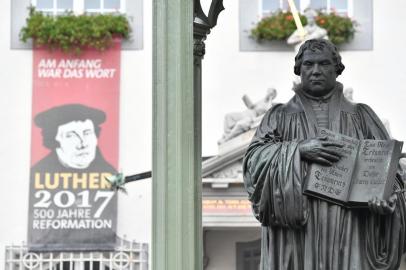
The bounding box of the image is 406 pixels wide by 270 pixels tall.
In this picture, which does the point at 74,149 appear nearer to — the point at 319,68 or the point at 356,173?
the point at 319,68

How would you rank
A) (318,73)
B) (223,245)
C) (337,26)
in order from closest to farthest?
(318,73), (223,245), (337,26)

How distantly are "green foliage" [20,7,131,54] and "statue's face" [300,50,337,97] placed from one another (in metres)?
15.0

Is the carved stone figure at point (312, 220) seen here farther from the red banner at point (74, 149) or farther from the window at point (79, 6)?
the window at point (79, 6)

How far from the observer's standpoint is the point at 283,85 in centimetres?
2127

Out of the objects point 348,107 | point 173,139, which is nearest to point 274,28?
point 348,107

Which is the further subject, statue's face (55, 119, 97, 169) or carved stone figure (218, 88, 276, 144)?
statue's face (55, 119, 97, 169)

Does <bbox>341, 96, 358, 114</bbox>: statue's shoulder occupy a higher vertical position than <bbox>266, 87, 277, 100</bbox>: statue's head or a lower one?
lower

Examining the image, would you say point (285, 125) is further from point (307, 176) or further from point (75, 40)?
point (75, 40)

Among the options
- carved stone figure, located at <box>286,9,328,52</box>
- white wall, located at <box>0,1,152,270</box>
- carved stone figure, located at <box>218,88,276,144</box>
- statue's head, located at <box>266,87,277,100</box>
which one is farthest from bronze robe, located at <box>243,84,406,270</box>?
white wall, located at <box>0,1,152,270</box>

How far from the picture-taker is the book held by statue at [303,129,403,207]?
6.05 meters

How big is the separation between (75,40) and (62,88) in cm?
68

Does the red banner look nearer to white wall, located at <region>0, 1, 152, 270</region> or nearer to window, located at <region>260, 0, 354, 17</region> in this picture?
white wall, located at <region>0, 1, 152, 270</region>

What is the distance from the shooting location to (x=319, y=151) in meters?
6.06

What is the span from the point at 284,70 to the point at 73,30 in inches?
109
